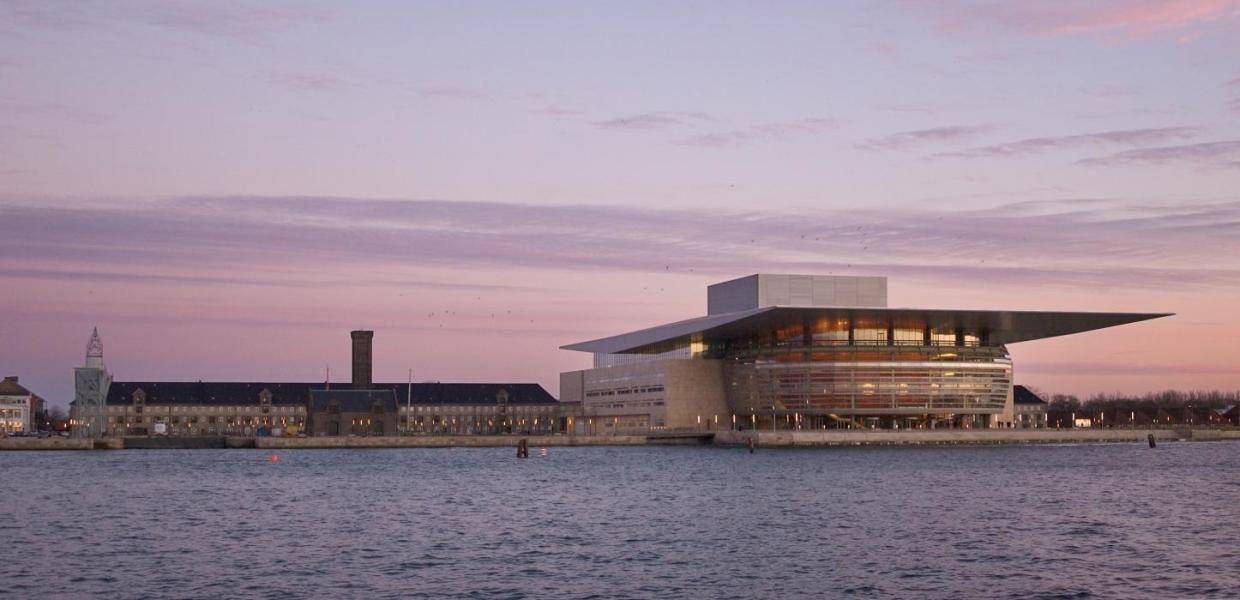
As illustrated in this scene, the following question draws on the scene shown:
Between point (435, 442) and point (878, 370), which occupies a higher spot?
point (878, 370)

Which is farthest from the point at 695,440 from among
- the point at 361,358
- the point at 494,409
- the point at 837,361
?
the point at 361,358

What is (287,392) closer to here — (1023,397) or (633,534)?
(1023,397)

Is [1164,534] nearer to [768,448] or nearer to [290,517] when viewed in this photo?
[290,517]

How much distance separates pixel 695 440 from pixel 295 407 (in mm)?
62028

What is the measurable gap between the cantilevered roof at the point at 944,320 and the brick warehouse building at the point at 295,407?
1625 inches

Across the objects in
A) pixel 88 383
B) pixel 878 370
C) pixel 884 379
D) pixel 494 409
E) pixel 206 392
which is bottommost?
pixel 494 409

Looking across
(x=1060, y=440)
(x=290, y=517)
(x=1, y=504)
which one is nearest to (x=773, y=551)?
(x=290, y=517)

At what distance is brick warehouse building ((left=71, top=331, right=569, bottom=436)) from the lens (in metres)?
164

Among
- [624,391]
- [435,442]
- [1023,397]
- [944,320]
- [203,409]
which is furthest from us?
[1023,397]

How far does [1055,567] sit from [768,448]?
79.1 m

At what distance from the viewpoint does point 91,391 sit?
123 meters

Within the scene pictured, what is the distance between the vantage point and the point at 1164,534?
37.2 metres

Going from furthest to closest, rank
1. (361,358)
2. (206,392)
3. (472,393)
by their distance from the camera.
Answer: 1. (472,393)
2. (206,392)
3. (361,358)

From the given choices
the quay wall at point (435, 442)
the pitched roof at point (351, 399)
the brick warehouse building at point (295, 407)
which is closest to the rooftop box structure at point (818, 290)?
the quay wall at point (435, 442)
